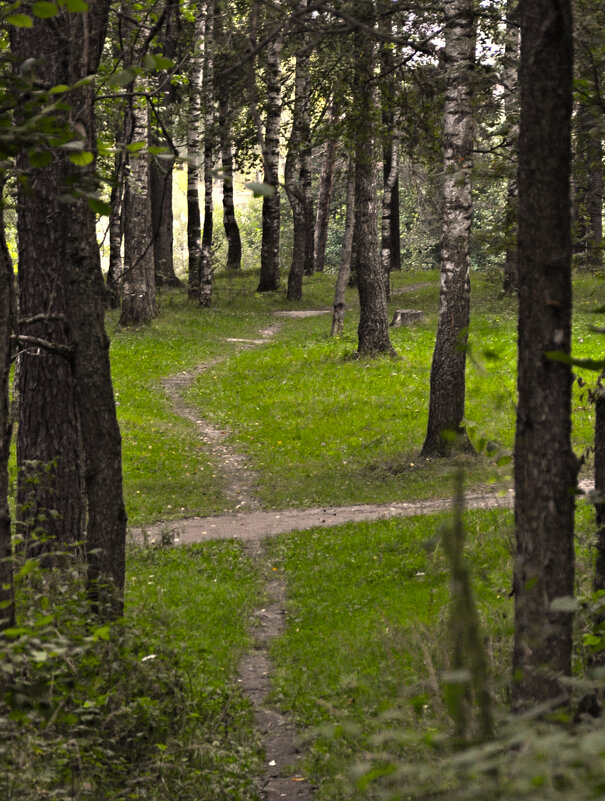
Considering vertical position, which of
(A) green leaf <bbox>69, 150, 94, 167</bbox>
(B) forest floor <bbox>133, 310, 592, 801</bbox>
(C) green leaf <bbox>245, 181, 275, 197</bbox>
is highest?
(A) green leaf <bbox>69, 150, 94, 167</bbox>

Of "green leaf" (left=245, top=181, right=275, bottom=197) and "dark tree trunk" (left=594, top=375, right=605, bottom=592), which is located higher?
"green leaf" (left=245, top=181, right=275, bottom=197)

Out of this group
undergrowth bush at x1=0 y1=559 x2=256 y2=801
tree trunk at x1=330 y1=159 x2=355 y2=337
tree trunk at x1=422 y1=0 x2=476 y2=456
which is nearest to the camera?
undergrowth bush at x1=0 y1=559 x2=256 y2=801

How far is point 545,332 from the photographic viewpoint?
3.03 meters

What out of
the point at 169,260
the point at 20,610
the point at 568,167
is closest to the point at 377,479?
the point at 20,610

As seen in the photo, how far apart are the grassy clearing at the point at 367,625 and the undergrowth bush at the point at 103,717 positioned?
0.71 metres

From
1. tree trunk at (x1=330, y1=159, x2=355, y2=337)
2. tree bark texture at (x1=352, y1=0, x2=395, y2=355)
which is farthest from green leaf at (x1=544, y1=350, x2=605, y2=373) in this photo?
tree trunk at (x1=330, y1=159, x2=355, y2=337)

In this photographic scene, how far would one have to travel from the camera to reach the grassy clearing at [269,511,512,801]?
5.46m

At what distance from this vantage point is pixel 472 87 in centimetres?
1010

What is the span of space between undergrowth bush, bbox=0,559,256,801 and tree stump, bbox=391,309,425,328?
2128 centimetres

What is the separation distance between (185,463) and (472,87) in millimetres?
8311

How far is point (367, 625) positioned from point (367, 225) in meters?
13.3

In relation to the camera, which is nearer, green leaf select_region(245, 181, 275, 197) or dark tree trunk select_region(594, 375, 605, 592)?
green leaf select_region(245, 181, 275, 197)

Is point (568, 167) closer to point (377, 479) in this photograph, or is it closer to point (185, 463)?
point (377, 479)

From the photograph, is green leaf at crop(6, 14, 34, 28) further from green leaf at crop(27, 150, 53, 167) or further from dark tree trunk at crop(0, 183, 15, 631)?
dark tree trunk at crop(0, 183, 15, 631)
